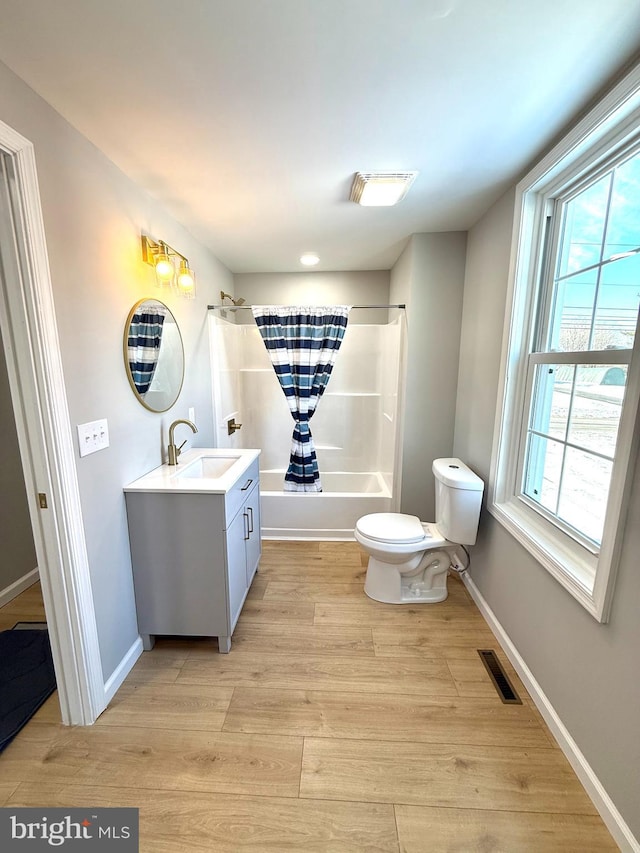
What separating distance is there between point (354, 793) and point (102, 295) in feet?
7.00

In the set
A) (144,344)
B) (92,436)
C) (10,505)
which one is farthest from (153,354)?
(10,505)

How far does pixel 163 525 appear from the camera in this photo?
1.67 metres

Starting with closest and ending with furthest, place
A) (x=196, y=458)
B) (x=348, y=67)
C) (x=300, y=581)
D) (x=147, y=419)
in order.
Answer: (x=348, y=67)
(x=147, y=419)
(x=196, y=458)
(x=300, y=581)

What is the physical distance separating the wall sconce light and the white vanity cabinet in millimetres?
1097

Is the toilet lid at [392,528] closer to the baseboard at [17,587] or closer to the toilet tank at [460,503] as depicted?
the toilet tank at [460,503]

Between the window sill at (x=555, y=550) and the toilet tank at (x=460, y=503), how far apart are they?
14 centimetres

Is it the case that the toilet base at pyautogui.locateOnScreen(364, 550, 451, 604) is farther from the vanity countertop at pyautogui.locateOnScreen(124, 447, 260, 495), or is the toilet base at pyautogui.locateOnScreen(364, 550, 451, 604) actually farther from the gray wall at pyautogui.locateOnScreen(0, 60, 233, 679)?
the gray wall at pyautogui.locateOnScreen(0, 60, 233, 679)

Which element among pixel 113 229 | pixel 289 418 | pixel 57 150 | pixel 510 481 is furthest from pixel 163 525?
pixel 289 418

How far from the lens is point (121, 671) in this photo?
161 cm

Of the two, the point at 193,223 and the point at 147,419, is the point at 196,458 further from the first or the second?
the point at 193,223

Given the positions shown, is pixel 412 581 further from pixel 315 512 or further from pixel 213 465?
pixel 213 465

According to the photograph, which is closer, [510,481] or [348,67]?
[348,67]

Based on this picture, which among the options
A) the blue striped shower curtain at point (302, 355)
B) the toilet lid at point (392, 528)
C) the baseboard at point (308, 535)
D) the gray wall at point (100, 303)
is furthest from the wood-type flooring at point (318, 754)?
the blue striped shower curtain at point (302, 355)

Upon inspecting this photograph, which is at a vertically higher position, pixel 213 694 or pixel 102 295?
pixel 102 295
